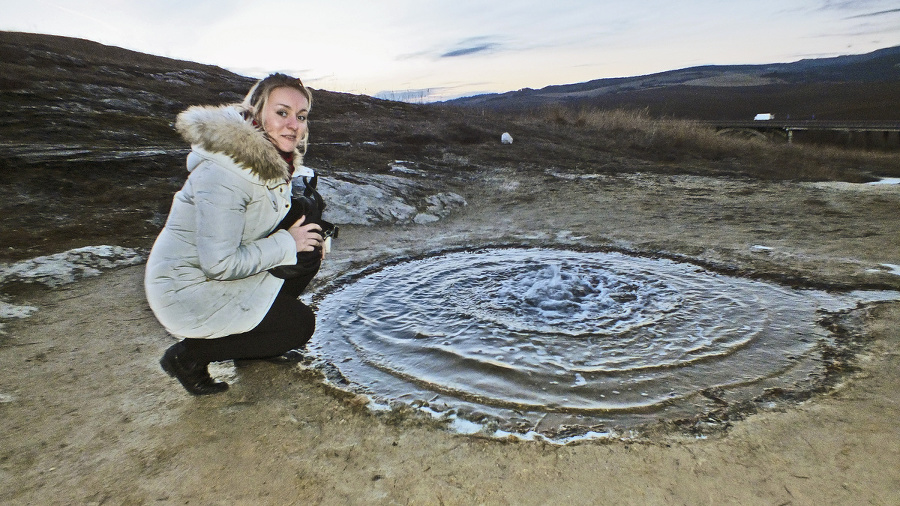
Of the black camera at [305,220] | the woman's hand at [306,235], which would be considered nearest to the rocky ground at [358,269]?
the black camera at [305,220]

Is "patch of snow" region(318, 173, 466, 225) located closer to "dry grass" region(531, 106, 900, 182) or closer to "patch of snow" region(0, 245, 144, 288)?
"patch of snow" region(0, 245, 144, 288)

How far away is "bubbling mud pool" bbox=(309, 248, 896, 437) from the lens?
2.63 metres

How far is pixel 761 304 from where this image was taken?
3840 millimetres

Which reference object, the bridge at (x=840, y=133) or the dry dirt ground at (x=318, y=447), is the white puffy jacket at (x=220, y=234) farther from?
the bridge at (x=840, y=133)

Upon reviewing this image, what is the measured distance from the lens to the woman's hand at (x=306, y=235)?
264 centimetres

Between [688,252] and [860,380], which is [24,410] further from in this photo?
[688,252]

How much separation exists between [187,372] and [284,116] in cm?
131

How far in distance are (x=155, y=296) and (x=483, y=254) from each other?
333 centimetres

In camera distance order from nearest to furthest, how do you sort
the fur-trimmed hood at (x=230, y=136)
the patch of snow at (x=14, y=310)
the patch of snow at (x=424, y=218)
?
the fur-trimmed hood at (x=230, y=136), the patch of snow at (x=14, y=310), the patch of snow at (x=424, y=218)

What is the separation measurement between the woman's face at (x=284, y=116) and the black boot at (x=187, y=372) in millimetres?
1093

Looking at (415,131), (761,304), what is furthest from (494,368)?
(415,131)

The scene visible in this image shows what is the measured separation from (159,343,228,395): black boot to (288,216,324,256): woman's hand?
29.3 inches

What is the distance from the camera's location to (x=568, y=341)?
3299mm

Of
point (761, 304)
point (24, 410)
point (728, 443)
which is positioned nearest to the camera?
point (728, 443)
